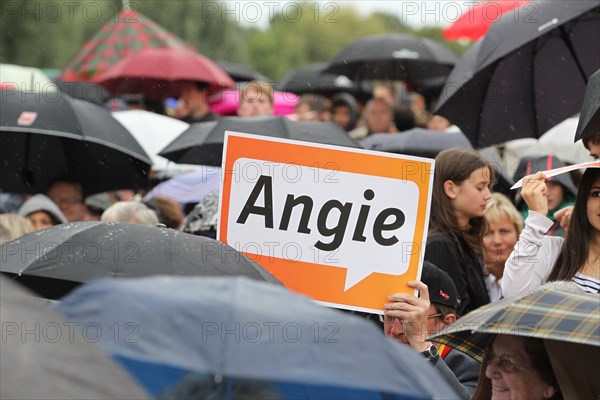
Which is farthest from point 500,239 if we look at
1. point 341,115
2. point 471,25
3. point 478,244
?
point 341,115

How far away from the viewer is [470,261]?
636 centimetres

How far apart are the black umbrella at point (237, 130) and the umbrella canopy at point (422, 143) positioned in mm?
613

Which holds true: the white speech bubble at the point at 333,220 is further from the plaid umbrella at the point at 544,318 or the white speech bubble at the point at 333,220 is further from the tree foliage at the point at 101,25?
the tree foliage at the point at 101,25

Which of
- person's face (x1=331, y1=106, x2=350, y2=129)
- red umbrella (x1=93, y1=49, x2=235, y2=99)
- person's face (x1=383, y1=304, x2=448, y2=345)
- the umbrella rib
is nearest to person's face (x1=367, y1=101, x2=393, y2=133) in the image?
person's face (x1=331, y1=106, x2=350, y2=129)

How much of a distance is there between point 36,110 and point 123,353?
4.76 meters

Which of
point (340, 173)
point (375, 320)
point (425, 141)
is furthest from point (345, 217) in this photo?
point (425, 141)

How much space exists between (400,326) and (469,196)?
62.1 inches

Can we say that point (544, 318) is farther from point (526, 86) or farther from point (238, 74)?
point (238, 74)

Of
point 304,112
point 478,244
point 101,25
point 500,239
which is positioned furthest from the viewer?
point 101,25

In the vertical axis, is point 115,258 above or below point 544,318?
below

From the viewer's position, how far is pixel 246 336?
9.63 feet

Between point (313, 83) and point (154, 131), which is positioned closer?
point (154, 131)

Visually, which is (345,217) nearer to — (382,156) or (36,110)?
(382,156)

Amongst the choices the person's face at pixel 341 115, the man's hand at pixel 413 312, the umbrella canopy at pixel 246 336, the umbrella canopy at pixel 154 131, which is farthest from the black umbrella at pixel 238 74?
the umbrella canopy at pixel 246 336
